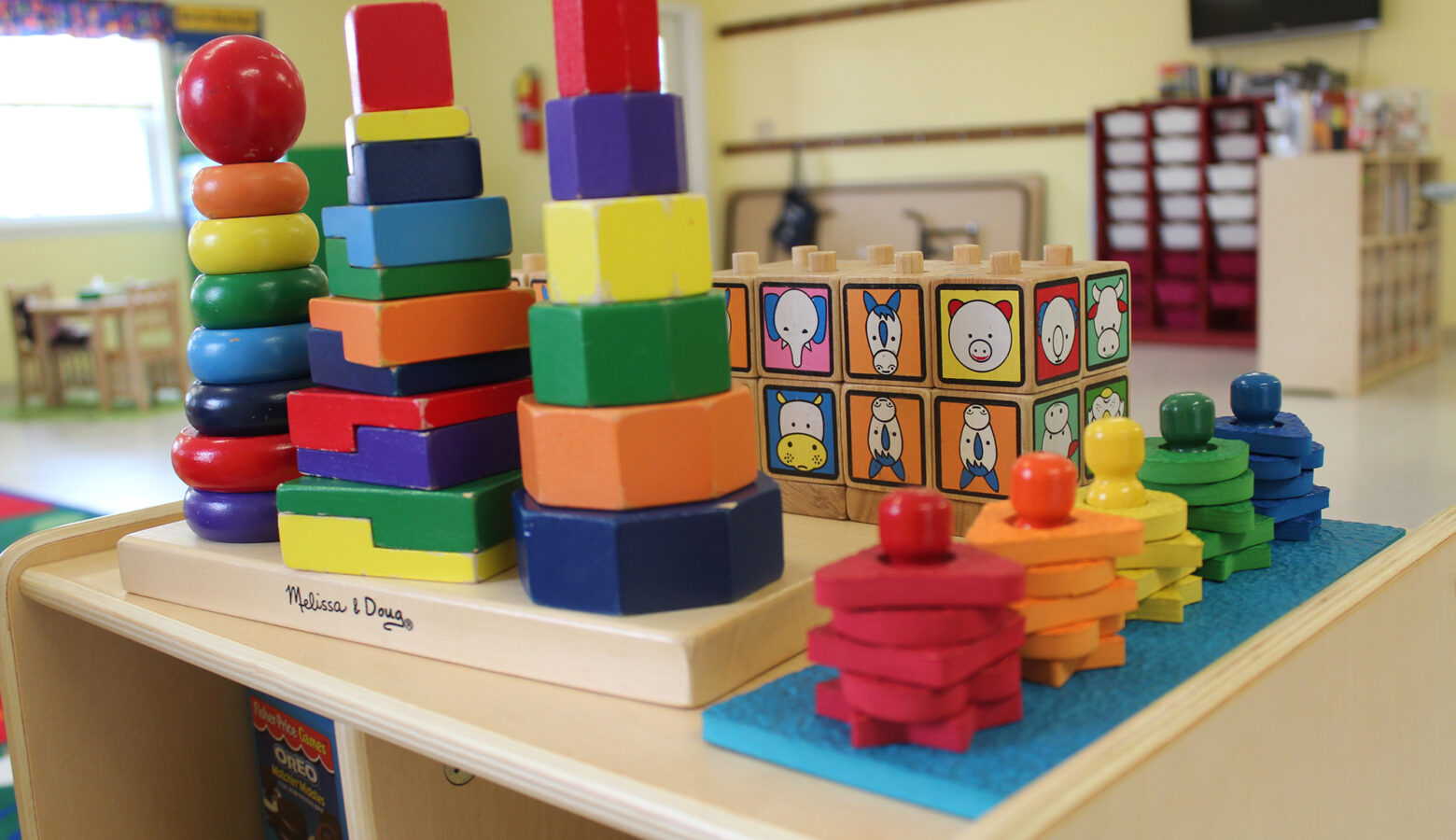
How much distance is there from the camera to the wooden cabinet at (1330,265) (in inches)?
181

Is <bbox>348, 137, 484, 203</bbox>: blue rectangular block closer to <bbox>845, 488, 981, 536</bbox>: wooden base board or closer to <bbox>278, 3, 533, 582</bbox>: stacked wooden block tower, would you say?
<bbox>278, 3, 533, 582</bbox>: stacked wooden block tower

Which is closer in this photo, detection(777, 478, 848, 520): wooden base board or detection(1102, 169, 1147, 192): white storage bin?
detection(777, 478, 848, 520): wooden base board

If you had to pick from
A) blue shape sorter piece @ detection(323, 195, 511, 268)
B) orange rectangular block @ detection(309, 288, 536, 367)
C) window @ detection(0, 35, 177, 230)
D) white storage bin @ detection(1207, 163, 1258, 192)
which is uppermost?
window @ detection(0, 35, 177, 230)

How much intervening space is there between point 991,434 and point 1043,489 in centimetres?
27

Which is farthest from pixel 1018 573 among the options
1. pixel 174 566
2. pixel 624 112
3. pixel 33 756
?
pixel 33 756

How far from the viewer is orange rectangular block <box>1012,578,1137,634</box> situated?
0.62m

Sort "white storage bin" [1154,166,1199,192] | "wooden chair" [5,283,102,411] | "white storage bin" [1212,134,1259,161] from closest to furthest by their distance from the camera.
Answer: "white storage bin" [1212,134,1259,161]
"white storage bin" [1154,166,1199,192]
"wooden chair" [5,283,102,411]

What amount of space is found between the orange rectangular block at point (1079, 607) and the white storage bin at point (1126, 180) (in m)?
6.19

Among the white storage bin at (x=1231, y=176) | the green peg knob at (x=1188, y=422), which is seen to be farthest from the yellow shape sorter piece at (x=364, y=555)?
the white storage bin at (x=1231, y=176)

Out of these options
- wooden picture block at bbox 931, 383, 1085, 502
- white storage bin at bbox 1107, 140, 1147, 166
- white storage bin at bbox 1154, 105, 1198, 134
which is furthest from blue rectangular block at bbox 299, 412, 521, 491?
white storage bin at bbox 1107, 140, 1147, 166

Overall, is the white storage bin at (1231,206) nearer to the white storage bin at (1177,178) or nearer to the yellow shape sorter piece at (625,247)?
the white storage bin at (1177,178)

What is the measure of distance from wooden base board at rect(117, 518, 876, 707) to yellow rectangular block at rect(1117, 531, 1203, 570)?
0.20 m

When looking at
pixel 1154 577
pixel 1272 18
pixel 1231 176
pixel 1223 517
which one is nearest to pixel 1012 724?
pixel 1154 577

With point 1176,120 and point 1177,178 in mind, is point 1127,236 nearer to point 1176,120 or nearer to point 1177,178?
point 1177,178
